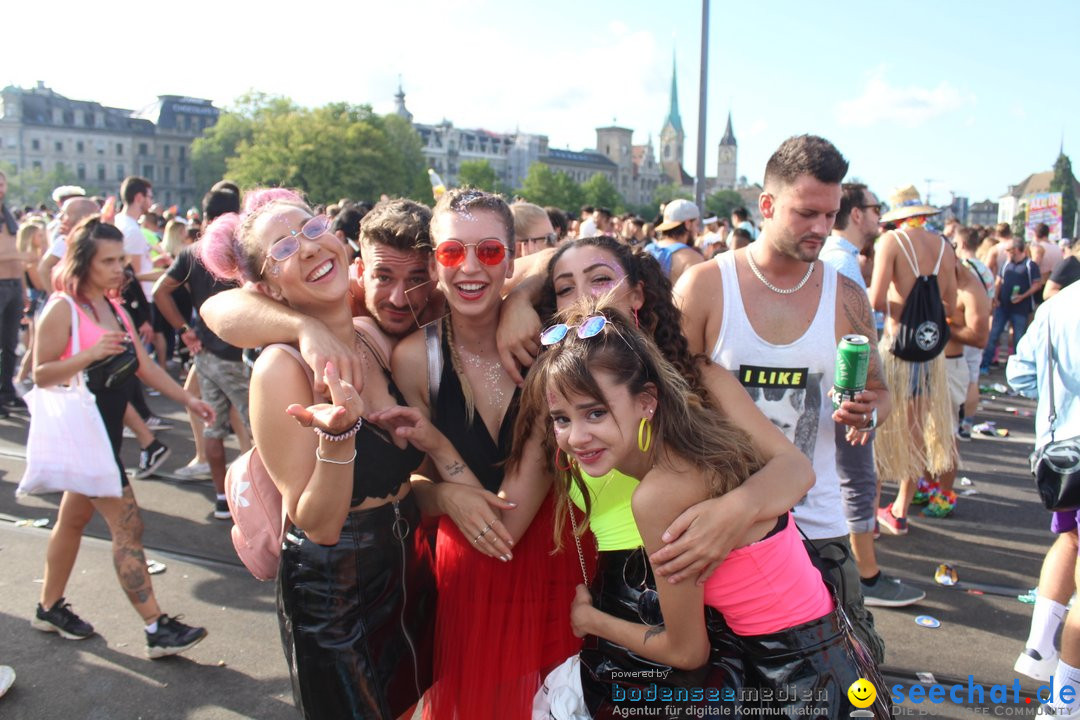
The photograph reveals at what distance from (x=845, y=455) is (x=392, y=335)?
9.14 feet

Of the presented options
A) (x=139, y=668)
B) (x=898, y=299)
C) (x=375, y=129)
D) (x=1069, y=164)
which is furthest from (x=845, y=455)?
(x=1069, y=164)

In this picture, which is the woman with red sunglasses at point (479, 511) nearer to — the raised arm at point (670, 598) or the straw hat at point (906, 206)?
the raised arm at point (670, 598)

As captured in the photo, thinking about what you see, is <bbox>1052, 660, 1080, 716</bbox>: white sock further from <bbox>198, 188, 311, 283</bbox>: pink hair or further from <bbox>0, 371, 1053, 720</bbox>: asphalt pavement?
<bbox>198, 188, 311, 283</bbox>: pink hair

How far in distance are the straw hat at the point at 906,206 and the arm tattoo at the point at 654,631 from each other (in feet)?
15.7

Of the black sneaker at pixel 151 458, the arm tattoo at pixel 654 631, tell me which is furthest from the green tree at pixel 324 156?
the arm tattoo at pixel 654 631

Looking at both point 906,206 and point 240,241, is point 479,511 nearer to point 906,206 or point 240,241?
point 240,241

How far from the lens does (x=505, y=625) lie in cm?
222

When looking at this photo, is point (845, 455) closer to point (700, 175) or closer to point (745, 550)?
point (745, 550)

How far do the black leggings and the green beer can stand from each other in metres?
3.18

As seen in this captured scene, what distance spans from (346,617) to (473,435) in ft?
2.03

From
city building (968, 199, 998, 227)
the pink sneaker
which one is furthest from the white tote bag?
city building (968, 199, 998, 227)

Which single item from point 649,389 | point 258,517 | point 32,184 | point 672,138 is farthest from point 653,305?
point 672,138

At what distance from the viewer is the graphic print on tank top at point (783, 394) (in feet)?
8.93

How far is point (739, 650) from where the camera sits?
1919 mm
